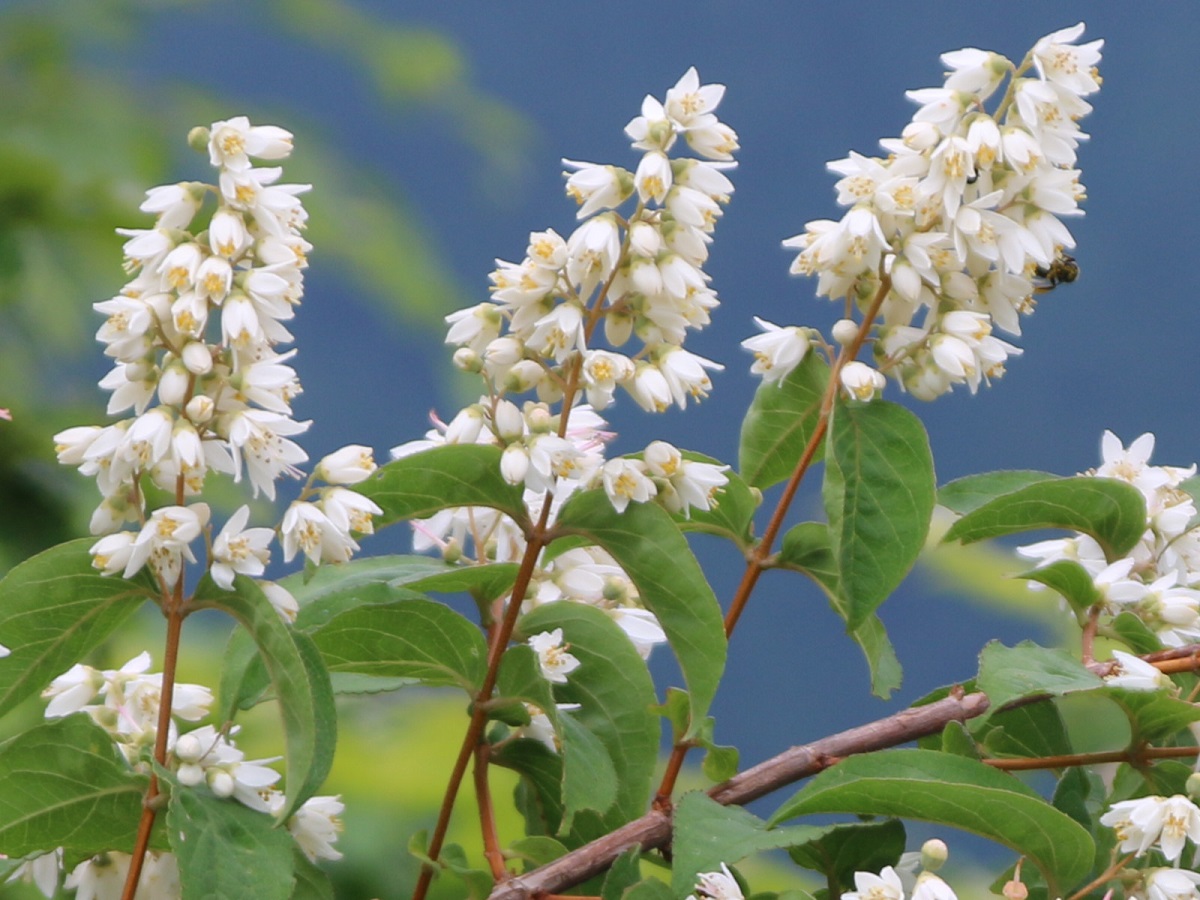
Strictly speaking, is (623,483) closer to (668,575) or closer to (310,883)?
(668,575)

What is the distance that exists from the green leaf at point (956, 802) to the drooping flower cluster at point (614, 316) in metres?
0.13

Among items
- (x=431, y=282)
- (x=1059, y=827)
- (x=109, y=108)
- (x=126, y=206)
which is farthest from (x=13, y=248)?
(x=1059, y=827)

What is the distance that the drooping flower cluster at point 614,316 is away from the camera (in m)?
0.56

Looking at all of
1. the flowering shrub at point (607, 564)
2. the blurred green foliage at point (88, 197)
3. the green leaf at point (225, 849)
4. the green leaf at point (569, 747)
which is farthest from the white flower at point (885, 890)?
the blurred green foliage at point (88, 197)

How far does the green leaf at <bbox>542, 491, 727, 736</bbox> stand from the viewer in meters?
0.56

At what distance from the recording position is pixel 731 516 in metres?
0.68

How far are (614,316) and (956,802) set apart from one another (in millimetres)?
227

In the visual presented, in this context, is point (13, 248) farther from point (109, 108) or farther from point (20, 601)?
point (20, 601)

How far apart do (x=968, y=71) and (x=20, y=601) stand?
0.45 meters

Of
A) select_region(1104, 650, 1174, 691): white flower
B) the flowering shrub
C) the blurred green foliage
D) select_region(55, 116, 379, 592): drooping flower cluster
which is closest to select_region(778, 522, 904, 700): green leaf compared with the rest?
the flowering shrub

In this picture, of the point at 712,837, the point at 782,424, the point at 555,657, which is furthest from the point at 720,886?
the point at 782,424

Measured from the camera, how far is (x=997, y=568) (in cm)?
271

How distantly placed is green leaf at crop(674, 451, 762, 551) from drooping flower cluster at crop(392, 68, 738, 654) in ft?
0.18

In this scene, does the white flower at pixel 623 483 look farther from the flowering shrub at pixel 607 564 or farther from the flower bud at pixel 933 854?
the flower bud at pixel 933 854
